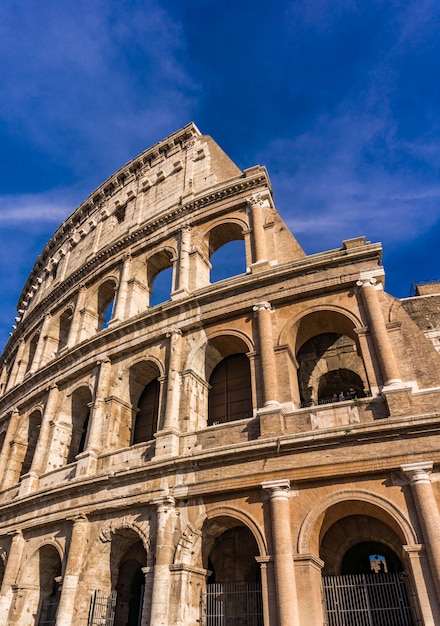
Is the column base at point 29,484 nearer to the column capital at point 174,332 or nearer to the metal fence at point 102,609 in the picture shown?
the metal fence at point 102,609

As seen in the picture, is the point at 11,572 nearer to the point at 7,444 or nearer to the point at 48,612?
the point at 48,612

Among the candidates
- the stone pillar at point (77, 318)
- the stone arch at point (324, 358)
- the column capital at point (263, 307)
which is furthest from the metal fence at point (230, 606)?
the stone pillar at point (77, 318)

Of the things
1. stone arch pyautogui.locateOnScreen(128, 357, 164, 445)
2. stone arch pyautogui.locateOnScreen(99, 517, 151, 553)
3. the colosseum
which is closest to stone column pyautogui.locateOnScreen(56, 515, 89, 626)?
the colosseum

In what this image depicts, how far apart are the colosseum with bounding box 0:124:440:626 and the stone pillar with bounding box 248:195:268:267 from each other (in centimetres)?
6

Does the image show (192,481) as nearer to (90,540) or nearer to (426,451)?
(90,540)

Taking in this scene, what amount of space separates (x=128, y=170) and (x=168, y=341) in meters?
11.0

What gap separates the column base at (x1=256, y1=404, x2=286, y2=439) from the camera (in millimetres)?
10102

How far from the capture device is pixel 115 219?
800 inches

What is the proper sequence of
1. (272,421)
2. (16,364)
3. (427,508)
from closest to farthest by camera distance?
(427,508) → (272,421) → (16,364)

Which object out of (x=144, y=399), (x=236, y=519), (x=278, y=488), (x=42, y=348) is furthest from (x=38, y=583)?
(x=42, y=348)

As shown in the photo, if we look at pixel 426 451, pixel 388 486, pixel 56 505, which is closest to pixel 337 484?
pixel 388 486

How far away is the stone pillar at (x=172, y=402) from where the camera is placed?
441 inches

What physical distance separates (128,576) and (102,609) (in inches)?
53.2

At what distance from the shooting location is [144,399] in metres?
→ 14.4
